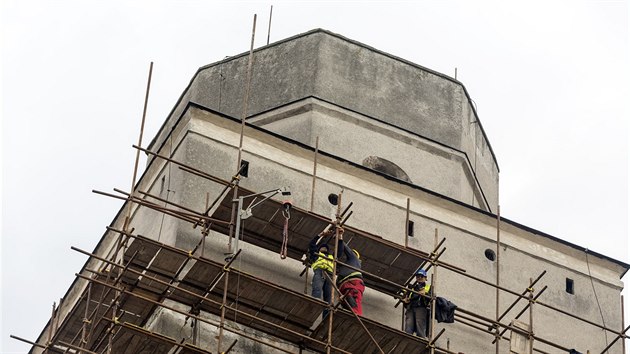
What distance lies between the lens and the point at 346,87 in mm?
33656

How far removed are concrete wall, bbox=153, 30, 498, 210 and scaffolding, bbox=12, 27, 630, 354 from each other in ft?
10.9

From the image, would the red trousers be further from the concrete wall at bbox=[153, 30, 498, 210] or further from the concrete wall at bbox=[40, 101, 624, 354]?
the concrete wall at bbox=[153, 30, 498, 210]

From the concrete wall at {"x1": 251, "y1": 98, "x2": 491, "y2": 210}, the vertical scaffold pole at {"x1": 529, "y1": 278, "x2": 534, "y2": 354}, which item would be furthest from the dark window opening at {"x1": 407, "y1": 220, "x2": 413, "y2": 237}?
the vertical scaffold pole at {"x1": 529, "y1": 278, "x2": 534, "y2": 354}

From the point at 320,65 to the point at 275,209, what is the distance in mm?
4927

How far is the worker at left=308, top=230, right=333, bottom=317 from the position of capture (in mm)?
28953

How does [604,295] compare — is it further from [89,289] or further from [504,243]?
[89,289]

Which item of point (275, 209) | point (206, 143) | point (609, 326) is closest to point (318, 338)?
point (275, 209)

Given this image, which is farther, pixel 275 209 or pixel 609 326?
pixel 609 326

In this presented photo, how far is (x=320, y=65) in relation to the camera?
1328 inches

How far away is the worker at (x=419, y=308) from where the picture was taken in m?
29.7

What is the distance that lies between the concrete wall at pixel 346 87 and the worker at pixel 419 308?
11.3 ft

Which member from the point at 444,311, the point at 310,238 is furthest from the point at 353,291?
the point at 444,311

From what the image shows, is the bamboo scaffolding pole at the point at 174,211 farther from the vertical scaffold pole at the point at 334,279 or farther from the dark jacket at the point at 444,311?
the dark jacket at the point at 444,311

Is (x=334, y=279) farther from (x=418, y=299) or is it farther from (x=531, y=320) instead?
(x=531, y=320)
